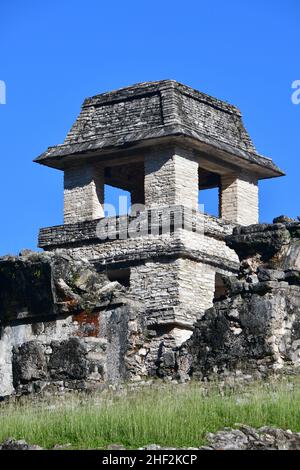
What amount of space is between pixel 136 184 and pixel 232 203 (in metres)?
2.70

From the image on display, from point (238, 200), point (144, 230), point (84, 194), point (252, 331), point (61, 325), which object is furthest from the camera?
point (238, 200)

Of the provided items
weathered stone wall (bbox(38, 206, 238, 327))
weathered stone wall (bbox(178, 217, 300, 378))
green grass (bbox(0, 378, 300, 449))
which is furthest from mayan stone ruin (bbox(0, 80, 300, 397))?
green grass (bbox(0, 378, 300, 449))

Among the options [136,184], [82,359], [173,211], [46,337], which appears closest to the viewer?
[82,359]

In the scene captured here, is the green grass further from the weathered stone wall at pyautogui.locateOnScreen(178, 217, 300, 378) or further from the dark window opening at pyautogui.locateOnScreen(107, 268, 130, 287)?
the dark window opening at pyautogui.locateOnScreen(107, 268, 130, 287)

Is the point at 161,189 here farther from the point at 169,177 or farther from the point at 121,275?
the point at 121,275

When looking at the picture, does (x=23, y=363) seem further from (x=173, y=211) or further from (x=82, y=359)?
(x=173, y=211)

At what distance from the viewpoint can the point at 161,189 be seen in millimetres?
45875

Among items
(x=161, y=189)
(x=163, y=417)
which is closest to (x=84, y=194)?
(x=161, y=189)

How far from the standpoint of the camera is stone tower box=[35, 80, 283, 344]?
44844 mm

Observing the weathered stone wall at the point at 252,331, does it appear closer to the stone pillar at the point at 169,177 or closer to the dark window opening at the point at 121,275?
the dark window opening at the point at 121,275

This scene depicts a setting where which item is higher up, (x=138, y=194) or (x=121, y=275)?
(x=138, y=194)

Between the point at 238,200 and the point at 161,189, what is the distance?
2.52 m

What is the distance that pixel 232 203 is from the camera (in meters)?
47.6

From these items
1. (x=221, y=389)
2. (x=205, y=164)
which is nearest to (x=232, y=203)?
(x=205, y=164)
